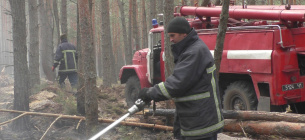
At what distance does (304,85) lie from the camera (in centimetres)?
777

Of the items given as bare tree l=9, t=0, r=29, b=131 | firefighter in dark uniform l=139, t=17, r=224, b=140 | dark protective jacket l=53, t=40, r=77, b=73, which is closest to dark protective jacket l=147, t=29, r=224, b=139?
firefighter in dark uniform l=139, t=17, r=224, b=140

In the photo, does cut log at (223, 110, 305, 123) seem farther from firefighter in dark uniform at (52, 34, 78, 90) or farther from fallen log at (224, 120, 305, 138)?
firefighter in dark uniform at (52, 34, 78, 90)

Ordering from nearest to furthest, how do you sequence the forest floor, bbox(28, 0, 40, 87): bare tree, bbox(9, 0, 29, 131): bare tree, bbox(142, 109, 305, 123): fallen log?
bbox(142, 109, 305, 123): fallen log, the forest floor, bbox(9, 0, 29, 131): bare tree, bbox(28, 0, 40, 87): bare tree

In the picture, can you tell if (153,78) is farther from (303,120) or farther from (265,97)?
(303,120)

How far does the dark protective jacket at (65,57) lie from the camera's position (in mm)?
12047

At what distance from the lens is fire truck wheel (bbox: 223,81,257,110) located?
8.05 meters

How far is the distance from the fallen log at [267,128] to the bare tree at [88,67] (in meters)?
2.49

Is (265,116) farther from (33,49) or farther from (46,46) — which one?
(46,46)

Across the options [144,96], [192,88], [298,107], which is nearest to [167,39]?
[298,107]

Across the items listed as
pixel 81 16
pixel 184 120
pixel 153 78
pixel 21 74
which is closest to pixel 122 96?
pixel 153 78

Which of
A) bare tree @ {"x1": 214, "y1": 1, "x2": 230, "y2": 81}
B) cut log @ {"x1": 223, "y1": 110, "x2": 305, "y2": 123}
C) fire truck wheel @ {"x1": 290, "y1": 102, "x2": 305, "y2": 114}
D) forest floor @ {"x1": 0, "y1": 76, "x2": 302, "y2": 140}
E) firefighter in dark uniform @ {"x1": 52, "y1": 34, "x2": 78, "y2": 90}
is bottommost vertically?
forest floor @ {"x1": 0, "y1": 76, "x2": 302, "y2": 140}

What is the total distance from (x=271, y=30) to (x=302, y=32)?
0.71 m

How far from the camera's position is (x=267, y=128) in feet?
21.2

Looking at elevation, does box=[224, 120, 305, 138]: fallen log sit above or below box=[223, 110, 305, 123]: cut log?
below
